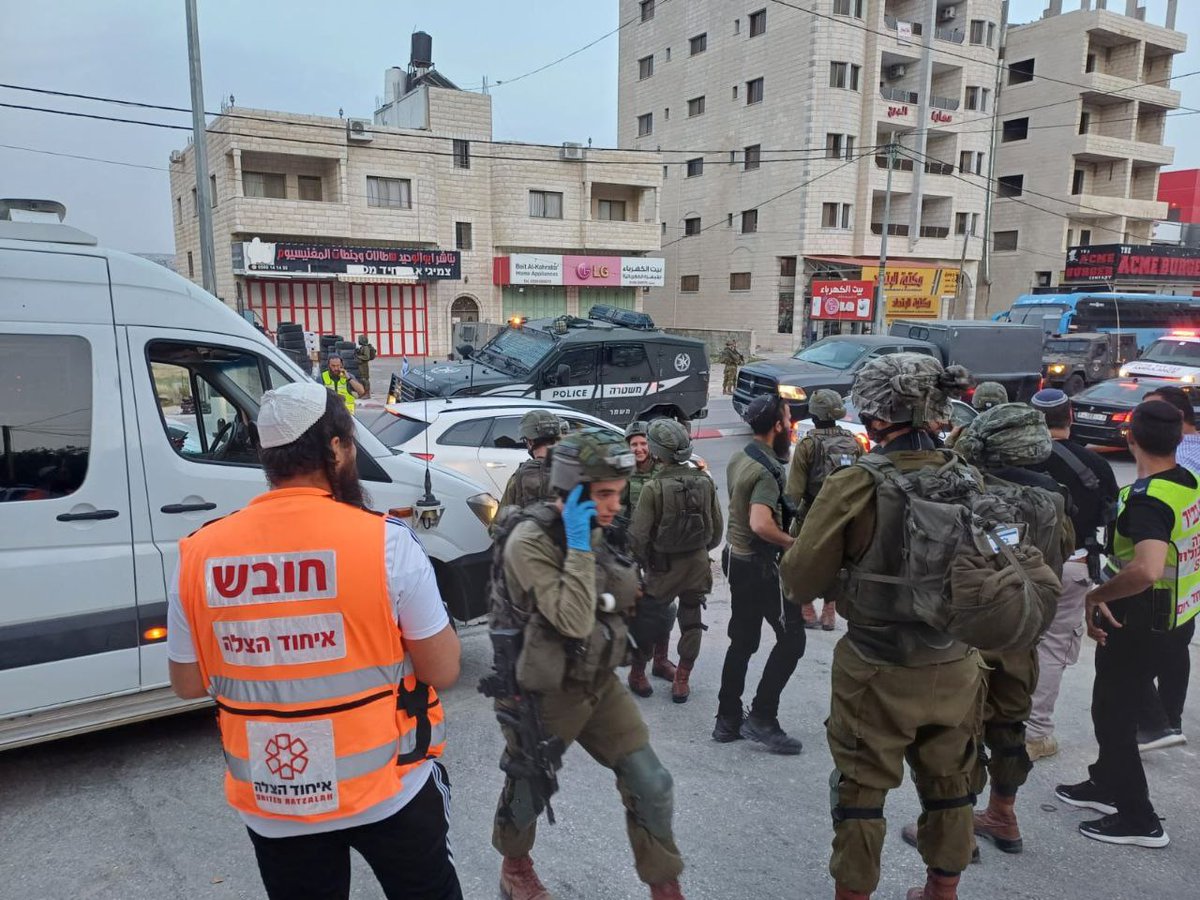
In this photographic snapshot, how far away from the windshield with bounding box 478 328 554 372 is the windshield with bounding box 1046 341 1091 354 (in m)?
14.7

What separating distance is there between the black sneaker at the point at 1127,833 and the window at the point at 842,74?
35.7 metres

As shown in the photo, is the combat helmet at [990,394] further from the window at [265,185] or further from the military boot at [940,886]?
the window at [265,185]

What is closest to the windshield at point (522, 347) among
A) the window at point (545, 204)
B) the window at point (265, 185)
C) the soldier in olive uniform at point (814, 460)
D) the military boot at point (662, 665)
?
the military boot at point (662, 665)

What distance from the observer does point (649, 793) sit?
261 centimetres

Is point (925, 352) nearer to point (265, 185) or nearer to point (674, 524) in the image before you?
point (674, 524)

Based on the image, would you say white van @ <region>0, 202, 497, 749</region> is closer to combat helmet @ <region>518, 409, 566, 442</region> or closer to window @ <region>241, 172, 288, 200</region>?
combat helmet @ <region>518, 409, 566, 442</region>

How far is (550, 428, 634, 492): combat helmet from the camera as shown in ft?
7.81

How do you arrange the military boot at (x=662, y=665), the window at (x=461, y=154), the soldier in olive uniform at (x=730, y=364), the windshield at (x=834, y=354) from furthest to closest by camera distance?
the window at (x=461, y=154), the soldier in olive uniform at (x=730, y=364), the windshield at (x=834, y=354), the military boot at (x=662, y=665)

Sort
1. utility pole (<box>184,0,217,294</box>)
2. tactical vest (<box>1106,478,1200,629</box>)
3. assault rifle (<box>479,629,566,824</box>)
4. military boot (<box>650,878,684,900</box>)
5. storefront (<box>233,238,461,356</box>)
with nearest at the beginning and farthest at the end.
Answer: assault rifle (<box>479,629,566,824</box>) → military boot (<box>650,878,684,900</box>) → tactical vest (<box>1106,478,1200,629</box>) → utility pole (<box>184,0,217,294</box>) → storefront (<box>233,238,461,356</box>)

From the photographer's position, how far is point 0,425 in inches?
128

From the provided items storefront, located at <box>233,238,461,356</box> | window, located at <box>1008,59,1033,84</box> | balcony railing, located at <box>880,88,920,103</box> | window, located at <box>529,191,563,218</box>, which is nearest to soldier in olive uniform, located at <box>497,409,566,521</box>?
storefront, located at <box>233,238,461,356</box>

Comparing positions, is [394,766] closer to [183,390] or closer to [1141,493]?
[183,390]

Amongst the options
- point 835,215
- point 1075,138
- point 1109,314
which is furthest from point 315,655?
point 1075,138

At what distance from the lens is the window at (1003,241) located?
42438 mm
